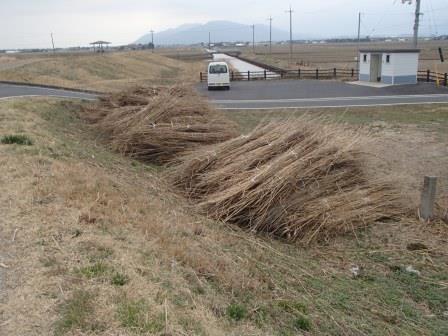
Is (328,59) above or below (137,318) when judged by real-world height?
above

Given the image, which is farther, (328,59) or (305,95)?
(328,59)

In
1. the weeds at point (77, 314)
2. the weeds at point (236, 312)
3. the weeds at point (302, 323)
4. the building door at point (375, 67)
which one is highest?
the building door at point (375, 67)

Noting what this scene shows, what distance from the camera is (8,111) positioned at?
11969 millimetres

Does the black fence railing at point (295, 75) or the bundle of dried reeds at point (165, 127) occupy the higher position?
the black fence railing at point (295, 75)

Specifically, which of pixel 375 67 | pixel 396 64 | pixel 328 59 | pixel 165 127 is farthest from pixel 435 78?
pixel 328 59

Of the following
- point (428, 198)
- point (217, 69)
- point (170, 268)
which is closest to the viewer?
point (170, 268)

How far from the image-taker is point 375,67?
28.9 m

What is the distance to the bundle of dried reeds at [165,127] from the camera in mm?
10359

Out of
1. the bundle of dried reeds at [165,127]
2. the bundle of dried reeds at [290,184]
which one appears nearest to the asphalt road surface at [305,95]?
the bundle of dried reeds at [165,127]

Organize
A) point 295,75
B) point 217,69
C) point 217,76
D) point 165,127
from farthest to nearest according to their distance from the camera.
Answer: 1. point 295,75
2. point 217,69
3. point 217,76
4. point 165,127

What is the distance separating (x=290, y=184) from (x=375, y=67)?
81.2 ft

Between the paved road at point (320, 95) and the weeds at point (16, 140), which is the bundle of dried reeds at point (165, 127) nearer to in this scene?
the weeds at point (16, 140)

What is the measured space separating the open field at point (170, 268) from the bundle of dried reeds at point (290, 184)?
12.8 inches

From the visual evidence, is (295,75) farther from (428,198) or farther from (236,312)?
(236,312)
